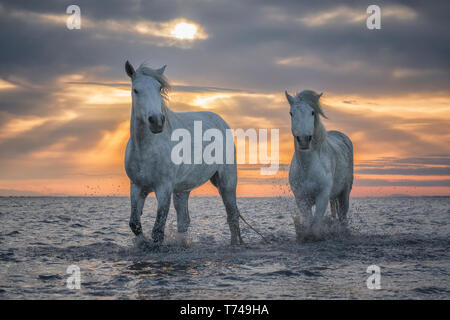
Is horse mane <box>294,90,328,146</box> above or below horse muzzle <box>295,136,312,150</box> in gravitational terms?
above

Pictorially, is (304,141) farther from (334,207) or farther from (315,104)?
(334,207)

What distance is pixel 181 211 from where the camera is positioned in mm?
9320

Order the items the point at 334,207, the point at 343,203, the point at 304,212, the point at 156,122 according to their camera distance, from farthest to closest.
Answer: the point at 334,207 < the point at 343,203 < the point at 304,212 < the point at 156,122

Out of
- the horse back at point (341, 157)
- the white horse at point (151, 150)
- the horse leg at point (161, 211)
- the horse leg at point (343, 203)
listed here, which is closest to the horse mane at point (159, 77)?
the white horse at point (151, 150)

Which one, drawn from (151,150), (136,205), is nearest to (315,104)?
(151,150)

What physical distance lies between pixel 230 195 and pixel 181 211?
1202mm

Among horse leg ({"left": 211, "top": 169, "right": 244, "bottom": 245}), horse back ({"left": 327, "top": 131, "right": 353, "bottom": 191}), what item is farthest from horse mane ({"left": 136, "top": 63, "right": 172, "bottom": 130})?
horse back ({"left": 327, "top": 131, "right": 353, "bottom": 191})

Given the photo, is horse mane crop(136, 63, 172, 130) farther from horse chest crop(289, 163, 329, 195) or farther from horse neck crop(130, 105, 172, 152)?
horse chest crop(289, 163, 329, 195)

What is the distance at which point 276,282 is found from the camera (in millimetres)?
5492

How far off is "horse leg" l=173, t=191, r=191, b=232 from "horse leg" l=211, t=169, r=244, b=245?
0.83 m

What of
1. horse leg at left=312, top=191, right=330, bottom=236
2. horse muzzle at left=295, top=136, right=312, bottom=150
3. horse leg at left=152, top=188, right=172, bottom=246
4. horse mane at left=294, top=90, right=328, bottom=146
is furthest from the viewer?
horse leg at left=312, top=191, right=330, bottom=236

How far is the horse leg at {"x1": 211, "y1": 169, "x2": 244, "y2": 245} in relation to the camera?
969 cm
